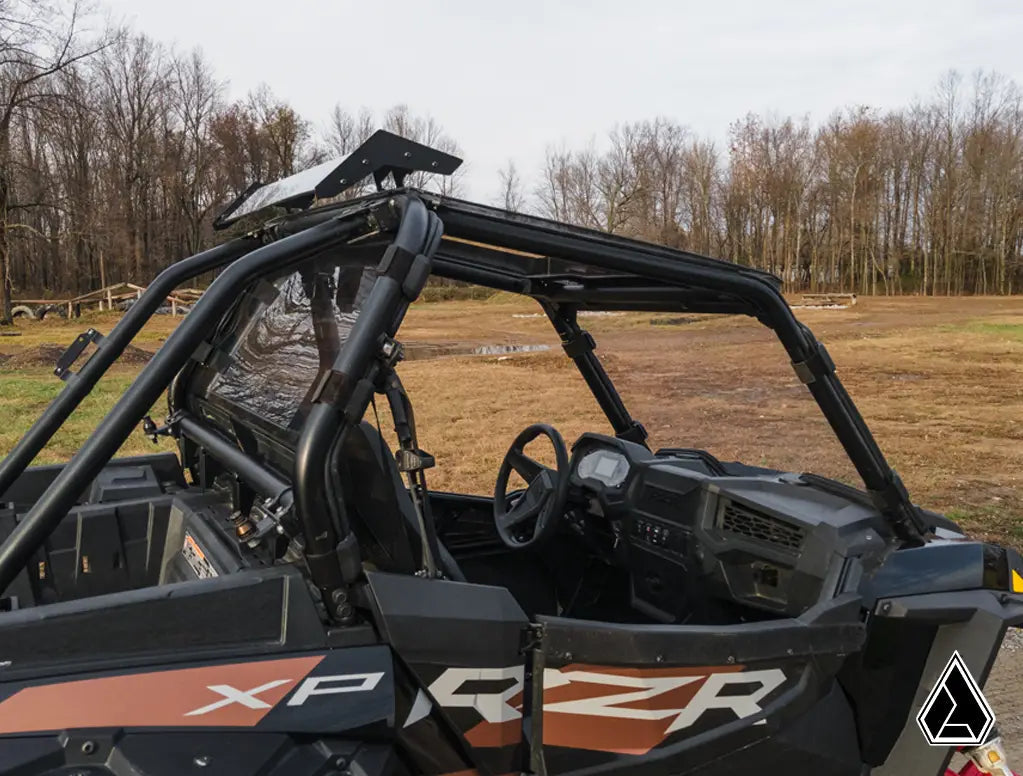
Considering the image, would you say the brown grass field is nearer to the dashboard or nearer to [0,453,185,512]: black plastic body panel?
the dashboard

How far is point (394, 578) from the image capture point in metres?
1.93

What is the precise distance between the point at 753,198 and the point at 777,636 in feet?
188

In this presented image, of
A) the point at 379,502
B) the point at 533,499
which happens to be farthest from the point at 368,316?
the point at 533,499

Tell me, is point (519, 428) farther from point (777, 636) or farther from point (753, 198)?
point (753, 198)

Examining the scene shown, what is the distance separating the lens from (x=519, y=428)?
35.4 feet

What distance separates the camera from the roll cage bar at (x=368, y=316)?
1823 mm

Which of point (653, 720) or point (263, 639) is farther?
point (653, 720)

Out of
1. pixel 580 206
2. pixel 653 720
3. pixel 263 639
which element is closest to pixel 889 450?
pixel 653 720

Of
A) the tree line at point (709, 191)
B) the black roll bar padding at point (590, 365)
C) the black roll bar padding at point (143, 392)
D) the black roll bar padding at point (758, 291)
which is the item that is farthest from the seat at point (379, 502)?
the tree line at point (709, 191)

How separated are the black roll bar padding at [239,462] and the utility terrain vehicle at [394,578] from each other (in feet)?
0.04

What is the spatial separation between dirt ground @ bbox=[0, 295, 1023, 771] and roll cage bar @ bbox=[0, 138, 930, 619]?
24cm

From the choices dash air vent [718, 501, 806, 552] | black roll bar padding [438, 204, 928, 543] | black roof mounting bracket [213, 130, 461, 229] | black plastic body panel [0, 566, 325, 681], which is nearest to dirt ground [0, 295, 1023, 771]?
black roll bar padding [438, 204, 928, 543]

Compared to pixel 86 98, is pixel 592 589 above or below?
below

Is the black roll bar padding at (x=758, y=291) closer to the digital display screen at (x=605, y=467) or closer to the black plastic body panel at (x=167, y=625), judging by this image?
the black plastic body panel at (x=167, y=625)
